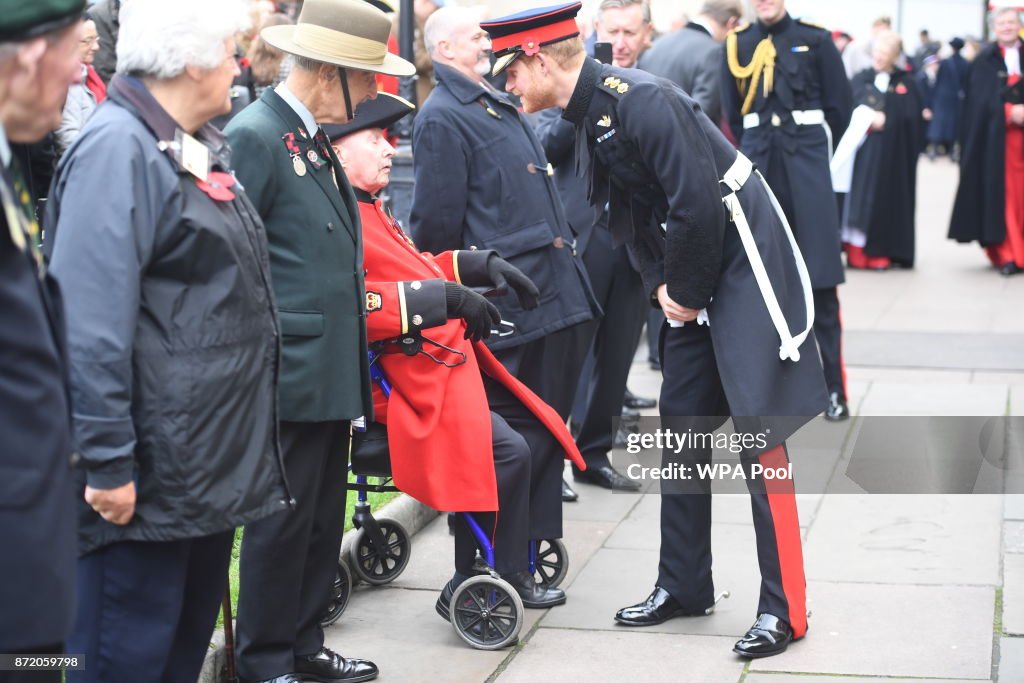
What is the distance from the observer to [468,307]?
463 cm

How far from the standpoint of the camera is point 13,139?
2629 millimetres

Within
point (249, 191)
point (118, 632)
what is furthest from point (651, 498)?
point (118, 632)

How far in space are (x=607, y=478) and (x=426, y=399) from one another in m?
2.48

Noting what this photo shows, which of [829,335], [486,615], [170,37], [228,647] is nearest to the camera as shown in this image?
[170,37]

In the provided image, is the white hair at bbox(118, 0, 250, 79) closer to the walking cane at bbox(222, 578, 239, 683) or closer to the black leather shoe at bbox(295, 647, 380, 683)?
the walking cane at bbox(222, 578, 239, 683)

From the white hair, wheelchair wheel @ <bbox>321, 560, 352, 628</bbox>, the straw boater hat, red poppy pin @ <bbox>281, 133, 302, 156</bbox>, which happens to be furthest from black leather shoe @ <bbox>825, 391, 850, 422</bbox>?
the white hair

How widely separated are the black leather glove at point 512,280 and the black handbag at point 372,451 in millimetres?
639

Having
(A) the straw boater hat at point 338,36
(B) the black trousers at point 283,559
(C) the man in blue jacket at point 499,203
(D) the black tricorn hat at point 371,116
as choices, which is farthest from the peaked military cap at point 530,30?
(B) the black trousers at point 283,559

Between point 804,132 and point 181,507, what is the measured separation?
559 centimetres

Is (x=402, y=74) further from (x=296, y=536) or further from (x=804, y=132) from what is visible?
(x=804, y=132)

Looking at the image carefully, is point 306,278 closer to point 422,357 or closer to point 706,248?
point 422,357

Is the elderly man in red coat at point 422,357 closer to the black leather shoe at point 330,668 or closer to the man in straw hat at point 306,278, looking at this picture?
the man in straw hat at point 306,278

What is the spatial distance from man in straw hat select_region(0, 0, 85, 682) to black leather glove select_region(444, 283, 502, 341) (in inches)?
81.4

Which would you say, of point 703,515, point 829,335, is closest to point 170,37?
point 703,515
